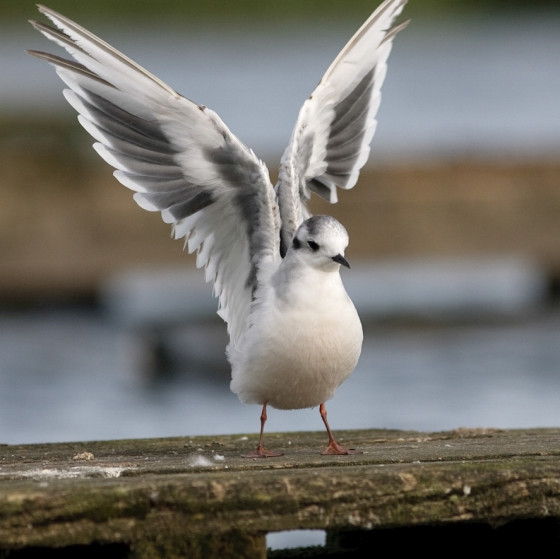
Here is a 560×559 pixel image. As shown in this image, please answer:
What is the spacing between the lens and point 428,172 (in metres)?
10.1

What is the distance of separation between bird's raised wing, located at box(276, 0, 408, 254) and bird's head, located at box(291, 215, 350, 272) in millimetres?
522

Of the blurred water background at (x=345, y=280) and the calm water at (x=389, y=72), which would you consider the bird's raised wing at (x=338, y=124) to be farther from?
the calm water at (x=389, y=72)

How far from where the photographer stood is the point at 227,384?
1247 centimetres

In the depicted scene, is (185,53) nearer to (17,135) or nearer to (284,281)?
(17,135)

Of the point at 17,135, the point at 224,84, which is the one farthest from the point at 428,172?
the point at 224,84

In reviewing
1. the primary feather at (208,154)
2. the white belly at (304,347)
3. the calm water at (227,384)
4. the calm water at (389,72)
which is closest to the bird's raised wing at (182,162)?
the primary feather at (208,154)

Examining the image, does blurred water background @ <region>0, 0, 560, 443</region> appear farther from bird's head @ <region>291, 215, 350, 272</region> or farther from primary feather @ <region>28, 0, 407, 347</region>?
bird's head @ <region>291, 215, 350, 272</region>

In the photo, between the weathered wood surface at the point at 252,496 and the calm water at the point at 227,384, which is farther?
the calm water at the point at 227,384

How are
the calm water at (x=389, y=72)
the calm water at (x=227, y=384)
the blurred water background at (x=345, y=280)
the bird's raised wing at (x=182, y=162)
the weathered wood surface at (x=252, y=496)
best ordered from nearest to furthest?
the weathered wood surface at (x=252, y=496)
the bird's raised wing at (x=182, y=162)
the blurred water background at (x=345, y=280)
the calm water at (x=227, y=384)
the calm water at (x=389, y=72)

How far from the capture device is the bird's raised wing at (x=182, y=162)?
472 cm

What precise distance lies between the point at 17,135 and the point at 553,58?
30721 mm

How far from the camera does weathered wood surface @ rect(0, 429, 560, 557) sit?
321 centimetres

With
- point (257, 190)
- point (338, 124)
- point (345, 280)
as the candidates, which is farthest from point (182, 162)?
point (345, 280)

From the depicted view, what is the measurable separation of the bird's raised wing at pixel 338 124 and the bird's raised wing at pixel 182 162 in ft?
0.67
